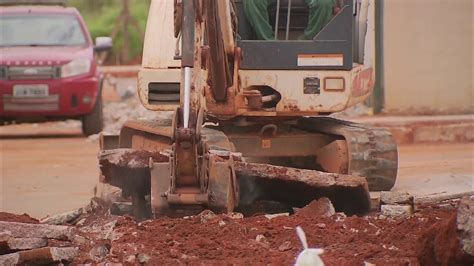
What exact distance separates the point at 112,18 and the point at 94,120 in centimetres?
1923

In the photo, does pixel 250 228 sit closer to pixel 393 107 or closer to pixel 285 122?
pixel 285 122

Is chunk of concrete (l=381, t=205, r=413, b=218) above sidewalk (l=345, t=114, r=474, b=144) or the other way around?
above

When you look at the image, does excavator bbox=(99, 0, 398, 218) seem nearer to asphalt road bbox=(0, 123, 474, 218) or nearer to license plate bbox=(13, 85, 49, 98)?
asphalt road bbox=(0, 123, 474, 218)

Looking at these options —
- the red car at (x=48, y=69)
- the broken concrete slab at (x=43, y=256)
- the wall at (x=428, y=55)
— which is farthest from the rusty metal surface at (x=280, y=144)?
the wall at (x=428, y=55)

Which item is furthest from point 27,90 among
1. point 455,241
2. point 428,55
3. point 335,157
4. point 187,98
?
point 455,241

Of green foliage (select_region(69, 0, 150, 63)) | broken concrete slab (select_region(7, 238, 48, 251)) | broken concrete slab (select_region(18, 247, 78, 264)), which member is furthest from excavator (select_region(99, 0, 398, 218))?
green foliage (select_region(69, 0, 150, 63))

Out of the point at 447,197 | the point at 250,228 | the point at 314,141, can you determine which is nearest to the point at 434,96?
the point at 314,141

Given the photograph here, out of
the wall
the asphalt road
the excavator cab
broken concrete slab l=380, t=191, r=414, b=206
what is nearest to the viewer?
broken concrete slab l=380, t=191, r=414, b=206

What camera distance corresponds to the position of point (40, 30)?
67.8 ft

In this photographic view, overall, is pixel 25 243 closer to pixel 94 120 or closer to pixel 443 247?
pixel 443 247

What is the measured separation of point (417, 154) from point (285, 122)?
5.40 meters

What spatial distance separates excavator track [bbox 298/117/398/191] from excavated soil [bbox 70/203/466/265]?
3.04 meters

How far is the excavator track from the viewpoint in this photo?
1227cm

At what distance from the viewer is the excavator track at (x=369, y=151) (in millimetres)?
12273
